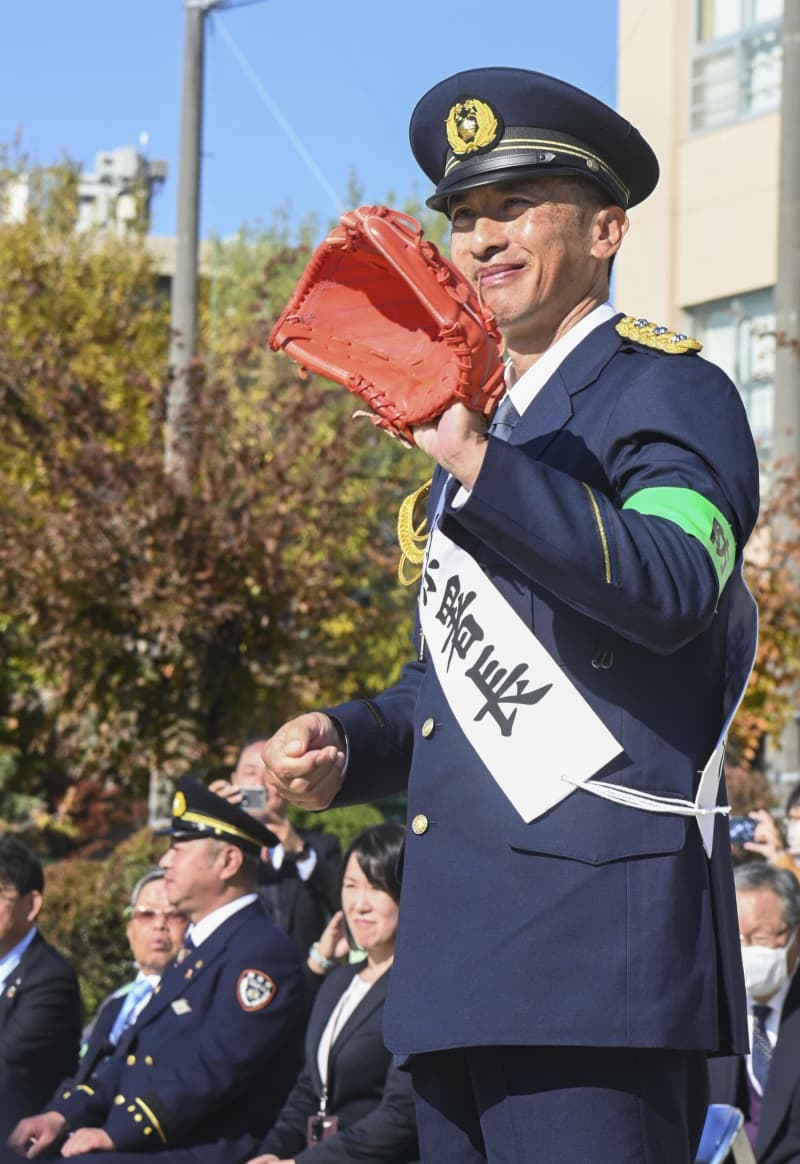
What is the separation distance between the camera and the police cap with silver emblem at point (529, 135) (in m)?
2.29

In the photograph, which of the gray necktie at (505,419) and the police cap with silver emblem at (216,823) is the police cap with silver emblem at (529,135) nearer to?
the gray necktie at (505,419)

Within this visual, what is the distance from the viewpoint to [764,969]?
196 inches

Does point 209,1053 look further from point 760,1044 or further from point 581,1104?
point 581,1104

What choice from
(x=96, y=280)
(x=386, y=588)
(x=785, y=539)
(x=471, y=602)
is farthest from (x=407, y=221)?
(x=96, y=280)

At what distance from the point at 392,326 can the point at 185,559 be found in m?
7.86

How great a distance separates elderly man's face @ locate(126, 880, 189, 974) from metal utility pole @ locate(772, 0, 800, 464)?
5050 mm

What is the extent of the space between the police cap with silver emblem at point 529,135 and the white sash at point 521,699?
0.49 metres

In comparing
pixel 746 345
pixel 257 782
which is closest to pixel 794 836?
pixel 257 782

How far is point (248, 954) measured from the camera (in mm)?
5402

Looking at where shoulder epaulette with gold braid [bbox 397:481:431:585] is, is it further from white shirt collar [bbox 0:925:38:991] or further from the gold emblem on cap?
white shirt collar [bbox 0:925:38:991]

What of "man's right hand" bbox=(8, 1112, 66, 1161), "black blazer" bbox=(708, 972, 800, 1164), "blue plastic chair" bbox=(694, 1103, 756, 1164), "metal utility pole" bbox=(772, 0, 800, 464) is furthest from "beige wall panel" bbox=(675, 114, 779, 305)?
"blue plastic chair" bbox=(694, 1103, 756, 1164)

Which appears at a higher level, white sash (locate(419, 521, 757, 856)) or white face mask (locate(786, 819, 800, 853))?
white sash (locate(419, 521, 757, 856))

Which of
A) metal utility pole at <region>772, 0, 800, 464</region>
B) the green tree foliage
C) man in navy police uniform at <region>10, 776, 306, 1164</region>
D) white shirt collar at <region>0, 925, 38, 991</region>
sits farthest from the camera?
metal utility pole at <region>772, 0, 800, 464</region>

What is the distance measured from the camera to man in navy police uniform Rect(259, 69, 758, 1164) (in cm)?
198
